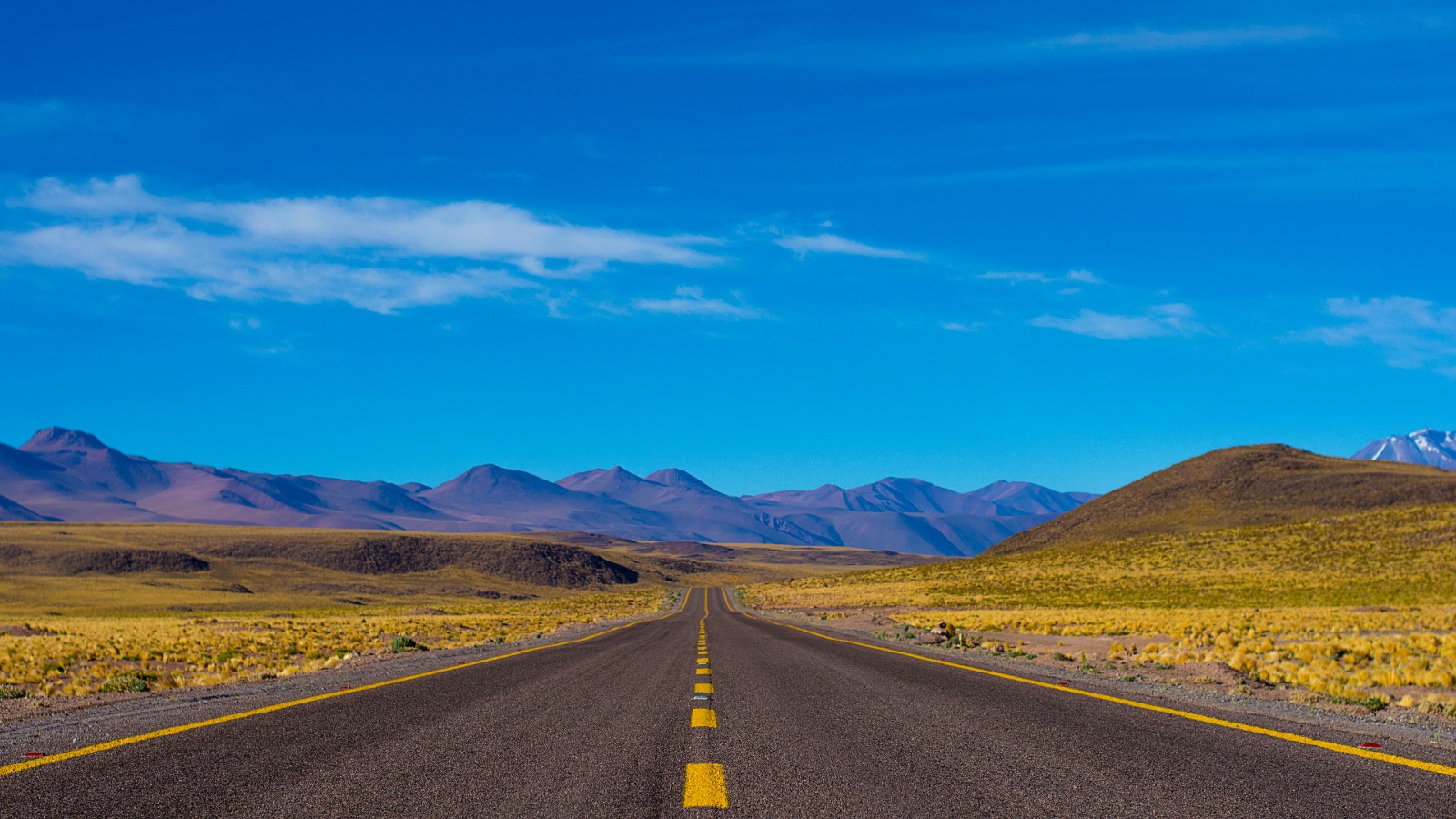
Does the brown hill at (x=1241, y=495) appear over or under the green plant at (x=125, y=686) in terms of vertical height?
over

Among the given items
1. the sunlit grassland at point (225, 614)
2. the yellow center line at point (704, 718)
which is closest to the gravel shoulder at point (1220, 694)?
the yellow center line at point (704, 718)

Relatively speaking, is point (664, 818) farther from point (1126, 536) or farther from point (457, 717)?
point (1126, 536)

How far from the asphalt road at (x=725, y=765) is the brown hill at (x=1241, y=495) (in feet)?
384

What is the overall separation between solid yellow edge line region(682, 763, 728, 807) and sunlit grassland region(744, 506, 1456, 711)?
10520 millimetres

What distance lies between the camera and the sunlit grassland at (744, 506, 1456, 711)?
63.7ft

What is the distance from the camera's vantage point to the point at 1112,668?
18672 millimetres

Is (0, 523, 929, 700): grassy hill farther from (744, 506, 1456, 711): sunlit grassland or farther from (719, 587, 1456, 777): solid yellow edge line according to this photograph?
(744, 506, 1456, 711): sunlit grassland

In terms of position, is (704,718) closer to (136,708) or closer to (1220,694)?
(136,708)

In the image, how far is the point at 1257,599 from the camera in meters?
56.8

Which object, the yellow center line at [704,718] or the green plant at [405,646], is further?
the green plant at [405,646]

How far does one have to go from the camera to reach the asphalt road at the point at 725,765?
5.61 meters

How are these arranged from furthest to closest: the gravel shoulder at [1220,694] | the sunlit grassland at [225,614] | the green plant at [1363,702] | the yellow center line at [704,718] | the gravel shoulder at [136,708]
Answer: the sunlit grassland at [225,614] → the green plant at [1363,702] → the gravel shoulder at [1220,694] → the yellow center line at [704,718] → the gravel shoulder at [136,708]

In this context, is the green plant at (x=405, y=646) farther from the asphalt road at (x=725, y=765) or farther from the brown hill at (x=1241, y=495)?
the brown hill at (x=1241, y=495)

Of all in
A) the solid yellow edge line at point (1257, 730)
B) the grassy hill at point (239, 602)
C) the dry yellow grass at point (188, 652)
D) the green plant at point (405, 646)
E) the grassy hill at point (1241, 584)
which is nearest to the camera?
the solid yellow edge line at point (1257, 730)
